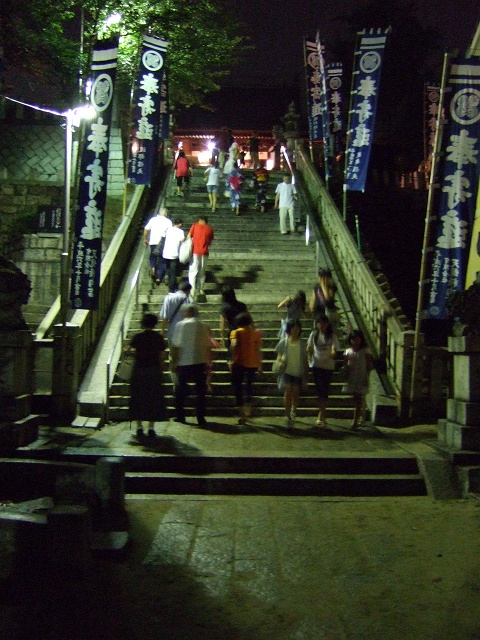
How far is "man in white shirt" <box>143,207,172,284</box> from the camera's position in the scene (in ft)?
47.0

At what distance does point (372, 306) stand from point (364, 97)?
5602mm

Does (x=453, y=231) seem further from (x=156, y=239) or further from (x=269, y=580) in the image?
(x=269, y=580)

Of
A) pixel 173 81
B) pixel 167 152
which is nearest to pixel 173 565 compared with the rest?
pixel 167 152

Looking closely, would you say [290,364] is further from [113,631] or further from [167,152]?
[167,152]

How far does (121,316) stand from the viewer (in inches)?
507

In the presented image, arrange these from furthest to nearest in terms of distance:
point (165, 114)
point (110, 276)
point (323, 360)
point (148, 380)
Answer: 1. point (165, 114)
2. point (110, 276)
3. point (323, 360)
4. point (148, 380)

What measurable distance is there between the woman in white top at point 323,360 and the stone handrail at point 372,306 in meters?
1.21

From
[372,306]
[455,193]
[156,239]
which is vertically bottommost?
[372,306]

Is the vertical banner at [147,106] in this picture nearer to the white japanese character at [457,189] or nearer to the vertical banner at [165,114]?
the vertical banner at [165,114]

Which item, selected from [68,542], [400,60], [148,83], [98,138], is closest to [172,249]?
[98,138]

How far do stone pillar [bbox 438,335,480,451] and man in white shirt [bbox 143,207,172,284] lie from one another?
7558 mm

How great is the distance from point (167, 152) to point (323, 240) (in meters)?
10.4

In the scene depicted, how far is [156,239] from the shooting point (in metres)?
14.4

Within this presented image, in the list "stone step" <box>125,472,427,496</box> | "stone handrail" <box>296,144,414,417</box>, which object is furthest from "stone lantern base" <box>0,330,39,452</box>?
"stone handrail" <box>296,144,414,417</box>
